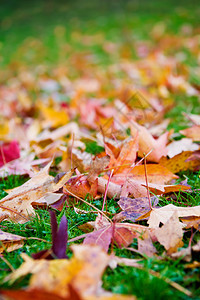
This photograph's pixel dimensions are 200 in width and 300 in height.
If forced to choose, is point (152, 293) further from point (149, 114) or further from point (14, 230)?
point (149, 114)

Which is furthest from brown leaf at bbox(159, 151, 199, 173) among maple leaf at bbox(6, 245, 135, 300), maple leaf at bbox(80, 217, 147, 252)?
maple leaf at bbox(6, 245, 135, 300)

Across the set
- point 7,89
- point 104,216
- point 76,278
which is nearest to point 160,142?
point 104,216

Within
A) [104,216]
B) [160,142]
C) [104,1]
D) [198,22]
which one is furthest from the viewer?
[104,1]

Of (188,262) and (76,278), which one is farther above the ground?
(76,278)

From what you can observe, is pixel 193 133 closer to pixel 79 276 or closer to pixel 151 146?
pixel 151 146

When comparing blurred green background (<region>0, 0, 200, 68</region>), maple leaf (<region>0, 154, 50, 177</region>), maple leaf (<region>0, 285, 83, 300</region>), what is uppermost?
maple leaf (<region>0, 285, 83, 300</region>)

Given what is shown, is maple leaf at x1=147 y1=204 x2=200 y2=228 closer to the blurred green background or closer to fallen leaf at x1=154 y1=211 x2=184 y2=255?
fallen leaf at x1=154 y1=211 x2=184 y2=255

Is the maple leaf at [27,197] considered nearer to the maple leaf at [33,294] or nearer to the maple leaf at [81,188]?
the maple leaf at [81,188]
